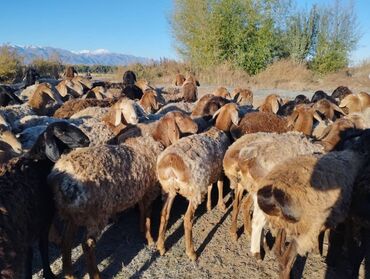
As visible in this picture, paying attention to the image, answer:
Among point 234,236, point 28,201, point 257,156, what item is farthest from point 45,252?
point 257,156

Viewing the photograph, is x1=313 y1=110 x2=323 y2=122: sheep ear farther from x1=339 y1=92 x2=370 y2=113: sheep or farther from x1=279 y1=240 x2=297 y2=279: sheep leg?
x1=279 y1=240 x2=297 y2=279: sheep leg

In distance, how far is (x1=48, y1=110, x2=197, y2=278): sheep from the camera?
4637 millimetres

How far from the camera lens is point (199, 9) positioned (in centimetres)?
3134

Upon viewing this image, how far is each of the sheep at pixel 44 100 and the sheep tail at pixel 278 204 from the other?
795 cm

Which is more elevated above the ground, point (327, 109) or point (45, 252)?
point (327, 109)

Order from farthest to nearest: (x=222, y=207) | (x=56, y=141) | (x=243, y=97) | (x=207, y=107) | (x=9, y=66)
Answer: (x=9, y=66), (x=243, y=97), (x=207, y=107), (x=222, y=207), (x=56, y=141)

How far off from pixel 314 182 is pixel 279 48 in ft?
103

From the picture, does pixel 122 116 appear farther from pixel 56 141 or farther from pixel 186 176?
pixel 186 176

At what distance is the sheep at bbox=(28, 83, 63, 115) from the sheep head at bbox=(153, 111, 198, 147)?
4929 millimetres

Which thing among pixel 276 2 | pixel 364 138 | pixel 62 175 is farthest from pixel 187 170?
pixel 276 2

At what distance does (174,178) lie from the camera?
18.1ft

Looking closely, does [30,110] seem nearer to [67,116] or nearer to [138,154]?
[67,116]

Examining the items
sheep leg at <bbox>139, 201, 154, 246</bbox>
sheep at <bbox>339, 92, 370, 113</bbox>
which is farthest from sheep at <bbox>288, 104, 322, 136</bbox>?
sheep leg at <bbox>139, 201, 154, 246</bbox>

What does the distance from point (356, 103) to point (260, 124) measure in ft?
11.0
